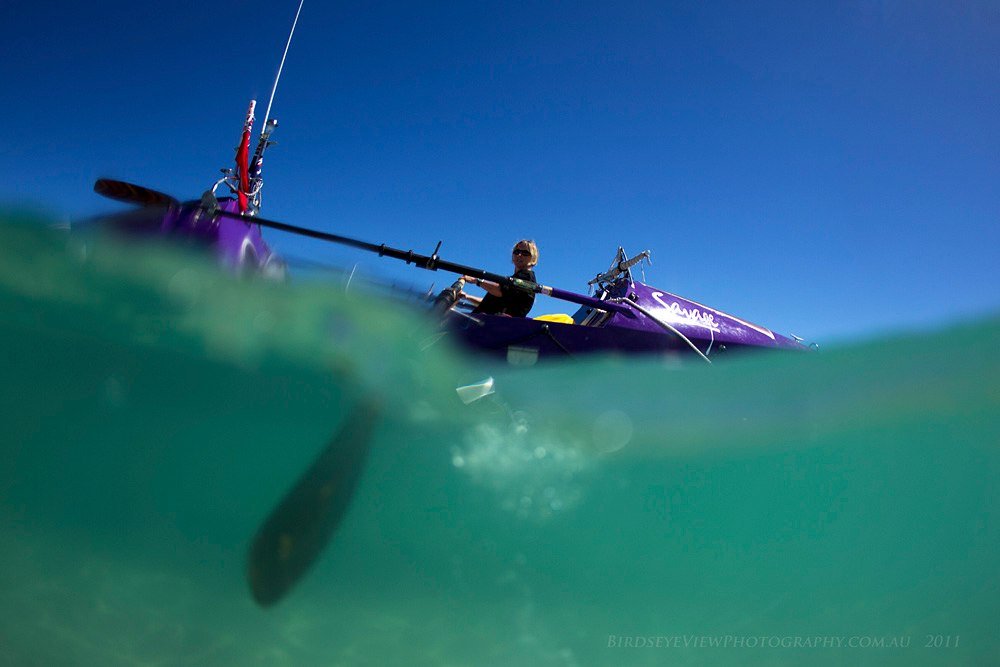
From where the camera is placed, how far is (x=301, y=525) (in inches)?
124

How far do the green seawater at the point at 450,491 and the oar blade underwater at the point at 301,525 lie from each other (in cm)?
10

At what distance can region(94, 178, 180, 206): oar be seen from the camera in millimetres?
2585

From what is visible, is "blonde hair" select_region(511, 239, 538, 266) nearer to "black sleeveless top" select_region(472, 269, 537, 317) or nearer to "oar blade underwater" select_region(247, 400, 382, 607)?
"black sleeveless top" select_region(472, 269, 537, 317)

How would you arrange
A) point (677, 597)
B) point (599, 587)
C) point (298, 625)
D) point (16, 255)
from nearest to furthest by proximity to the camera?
point (298, 625) < point (16, 255) < point (599, 587) < point (677, 597)

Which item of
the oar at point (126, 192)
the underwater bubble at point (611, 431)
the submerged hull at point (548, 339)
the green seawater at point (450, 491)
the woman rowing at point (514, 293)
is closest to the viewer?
the oar at point (126, 192)

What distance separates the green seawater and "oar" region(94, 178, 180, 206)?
1.11 ft

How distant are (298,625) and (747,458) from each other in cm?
422

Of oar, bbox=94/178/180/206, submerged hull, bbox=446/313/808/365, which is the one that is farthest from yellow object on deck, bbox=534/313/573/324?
→ oar, bbox=94/178/180/206

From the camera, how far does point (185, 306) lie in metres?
3.25

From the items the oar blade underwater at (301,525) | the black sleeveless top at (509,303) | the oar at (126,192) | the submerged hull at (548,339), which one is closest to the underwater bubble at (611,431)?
the submerged hull at (548,339)

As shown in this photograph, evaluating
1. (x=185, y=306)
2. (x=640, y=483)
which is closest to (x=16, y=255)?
(x=185, y=306)

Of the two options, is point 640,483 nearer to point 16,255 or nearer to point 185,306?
point 185,306

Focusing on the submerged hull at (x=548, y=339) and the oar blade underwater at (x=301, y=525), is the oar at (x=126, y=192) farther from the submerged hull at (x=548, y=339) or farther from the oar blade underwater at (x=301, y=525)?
the oar blade underwater at (x=301, y=525)

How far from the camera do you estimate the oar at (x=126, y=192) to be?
259 centimetres
